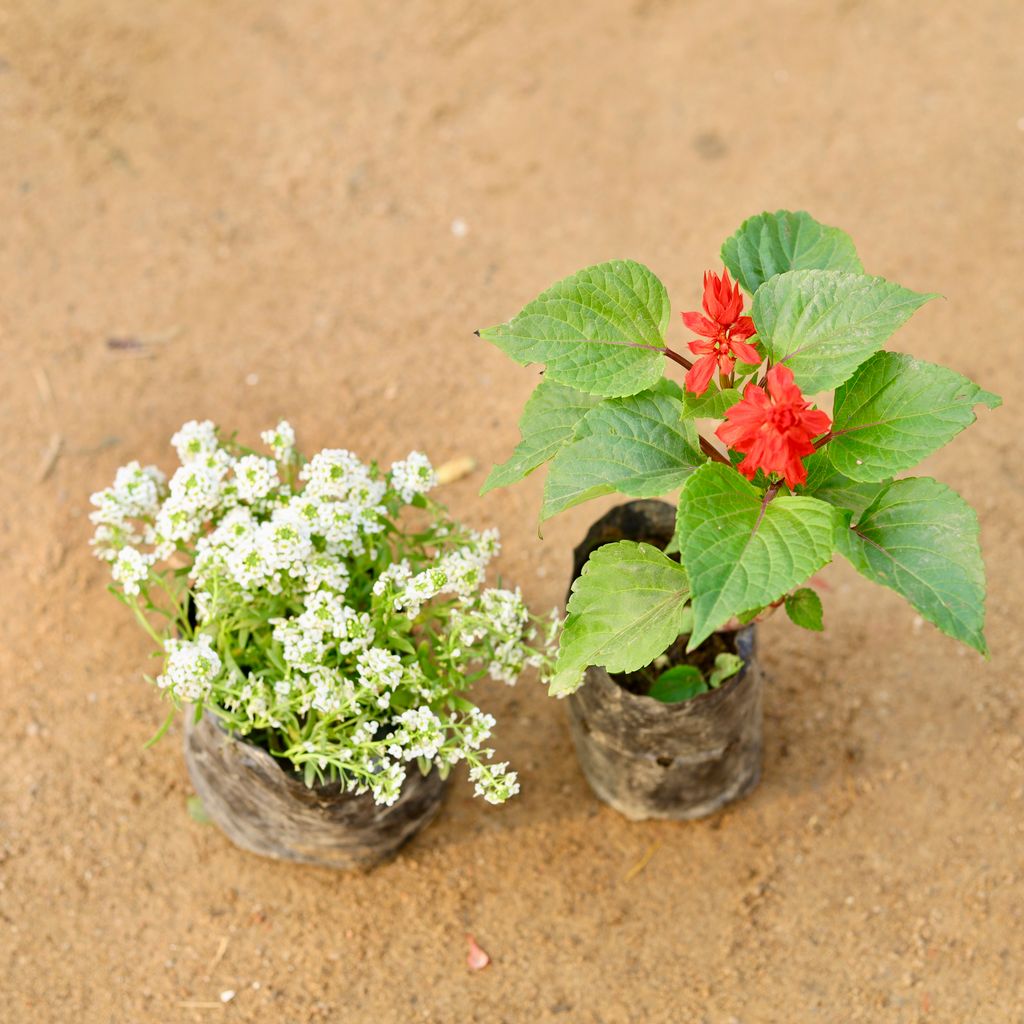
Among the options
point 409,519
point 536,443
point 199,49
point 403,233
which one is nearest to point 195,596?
point 536,443

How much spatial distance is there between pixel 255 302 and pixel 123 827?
171cm

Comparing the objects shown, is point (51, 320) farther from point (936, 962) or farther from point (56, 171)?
point (936, 962)

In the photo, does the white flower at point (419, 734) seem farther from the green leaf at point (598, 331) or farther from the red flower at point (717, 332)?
the red flower at point (717, 332)

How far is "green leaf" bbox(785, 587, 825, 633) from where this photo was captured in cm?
209

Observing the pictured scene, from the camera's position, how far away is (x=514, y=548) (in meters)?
3.17

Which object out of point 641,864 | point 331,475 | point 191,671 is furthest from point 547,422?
point 641,864

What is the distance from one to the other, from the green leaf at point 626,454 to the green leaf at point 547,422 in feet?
0.35

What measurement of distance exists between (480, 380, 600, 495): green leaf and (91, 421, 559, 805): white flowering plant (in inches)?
10.0

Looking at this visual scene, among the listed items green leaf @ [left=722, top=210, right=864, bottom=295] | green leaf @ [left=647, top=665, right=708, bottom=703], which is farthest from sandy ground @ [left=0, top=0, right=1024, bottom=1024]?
green leaf @ [left=722, top=210, right=864, bottom=295]

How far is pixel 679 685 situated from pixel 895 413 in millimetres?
770

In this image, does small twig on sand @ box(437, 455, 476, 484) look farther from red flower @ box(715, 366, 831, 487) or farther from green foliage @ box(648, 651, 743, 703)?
red flower @ box(715, 366, 831, 487)

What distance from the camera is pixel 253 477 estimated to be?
2.22 meters

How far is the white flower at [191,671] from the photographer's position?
6.66 feet

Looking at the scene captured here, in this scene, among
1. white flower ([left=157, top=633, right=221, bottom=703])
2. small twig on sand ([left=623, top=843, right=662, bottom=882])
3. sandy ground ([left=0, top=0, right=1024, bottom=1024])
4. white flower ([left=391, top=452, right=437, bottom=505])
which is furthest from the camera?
small twig on sand ([left=623, top=843, right=662, bottom=882])
